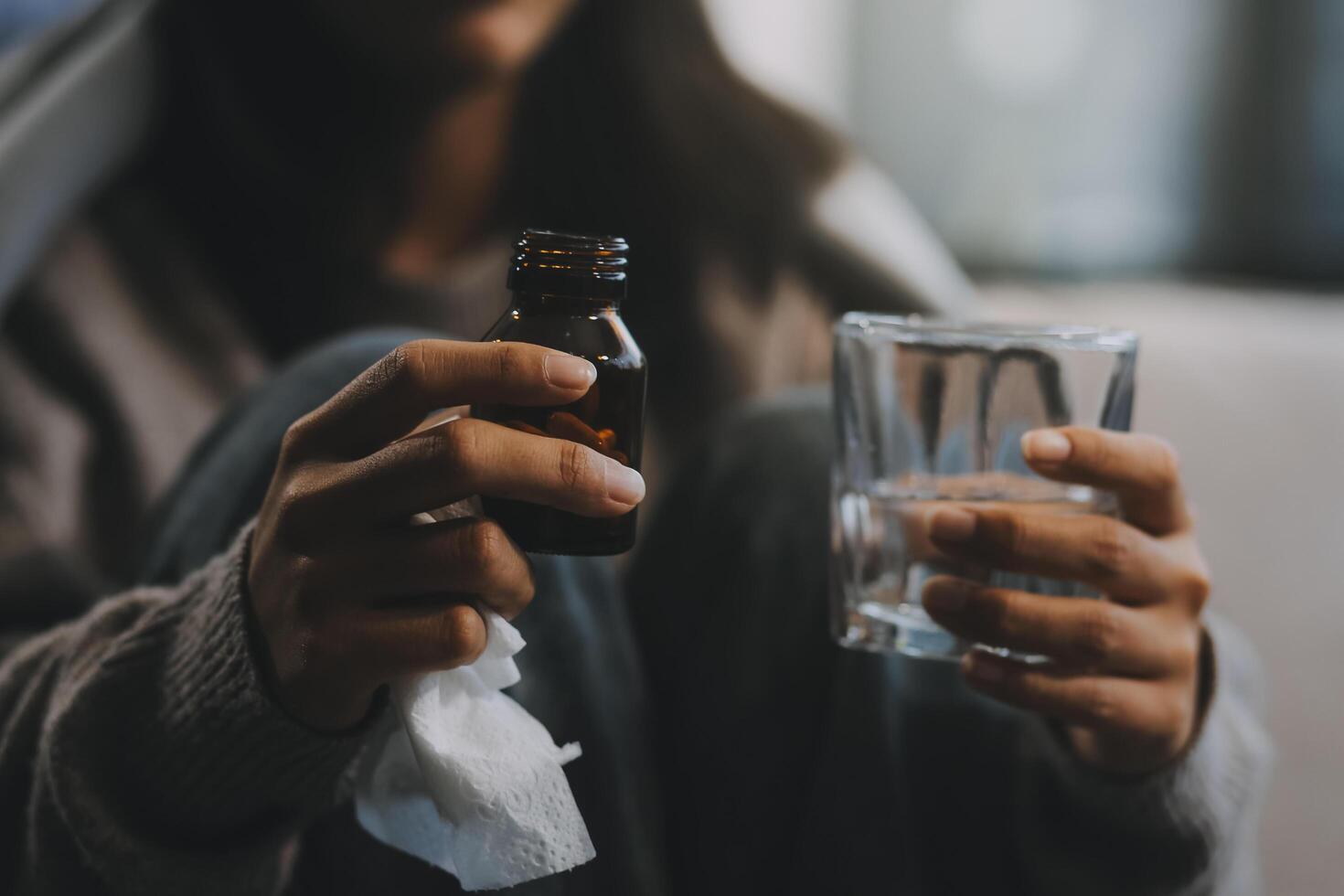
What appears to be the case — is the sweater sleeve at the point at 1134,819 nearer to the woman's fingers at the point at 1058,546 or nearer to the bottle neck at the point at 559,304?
the woman's fingers at the point at 1058,546

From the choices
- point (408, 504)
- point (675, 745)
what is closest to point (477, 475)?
point (408, 504)

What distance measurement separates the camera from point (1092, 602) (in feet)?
1.56

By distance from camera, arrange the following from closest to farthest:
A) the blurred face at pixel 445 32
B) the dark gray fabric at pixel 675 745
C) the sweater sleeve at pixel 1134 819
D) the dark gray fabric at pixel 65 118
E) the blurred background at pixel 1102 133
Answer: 1. the dark gray fabric at pixel 675 745
2. the sweater sleeve at pixel 1134 819
3. the dark gray fabric at pixel 65 118
4. the blurred face at pixel 445 32
5. the blurred background at pixel 1102 133

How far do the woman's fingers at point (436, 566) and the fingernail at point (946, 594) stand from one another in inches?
7.1

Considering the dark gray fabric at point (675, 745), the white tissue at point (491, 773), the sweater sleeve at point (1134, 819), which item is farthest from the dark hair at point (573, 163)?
the white tissue at point (491, 773)

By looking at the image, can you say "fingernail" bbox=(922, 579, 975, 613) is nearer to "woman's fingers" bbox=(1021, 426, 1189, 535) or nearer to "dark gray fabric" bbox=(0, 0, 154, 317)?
"woman's fingers" bbox=(1021, 426, 1189, 535)

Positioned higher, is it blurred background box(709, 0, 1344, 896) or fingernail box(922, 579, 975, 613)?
blurred background box(709, 0, 1344, 896)

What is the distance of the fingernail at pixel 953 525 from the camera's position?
18.2 inches

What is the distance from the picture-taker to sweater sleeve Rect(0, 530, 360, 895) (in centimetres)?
42

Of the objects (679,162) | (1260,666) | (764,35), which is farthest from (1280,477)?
(764,35)

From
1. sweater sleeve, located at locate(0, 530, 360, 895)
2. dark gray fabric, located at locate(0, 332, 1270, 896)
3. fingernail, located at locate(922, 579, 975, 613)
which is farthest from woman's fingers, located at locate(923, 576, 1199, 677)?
sweater sleeve, located at locate(0, 530, 360, 895)

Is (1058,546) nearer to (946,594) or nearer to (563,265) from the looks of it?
(946,594)

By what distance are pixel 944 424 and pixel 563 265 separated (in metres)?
0.19

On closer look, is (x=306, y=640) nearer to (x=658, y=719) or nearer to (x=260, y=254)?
(x=658, y=719)
